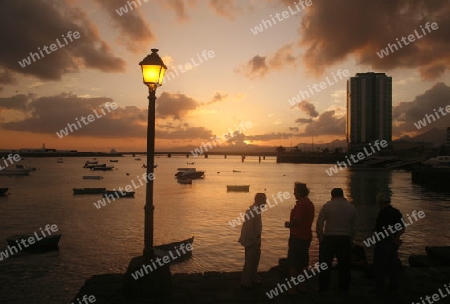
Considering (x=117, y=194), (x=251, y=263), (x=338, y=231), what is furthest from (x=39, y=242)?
(x=117, y=194)

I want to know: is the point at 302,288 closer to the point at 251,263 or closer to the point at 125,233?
the point at 251,263

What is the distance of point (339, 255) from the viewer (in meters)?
8.19

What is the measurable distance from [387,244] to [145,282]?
17.7 ft

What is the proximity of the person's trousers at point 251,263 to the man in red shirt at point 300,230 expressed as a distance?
802 mm

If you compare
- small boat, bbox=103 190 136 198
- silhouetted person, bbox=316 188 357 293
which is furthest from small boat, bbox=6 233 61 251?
small boat, bbox=103 190 136 198

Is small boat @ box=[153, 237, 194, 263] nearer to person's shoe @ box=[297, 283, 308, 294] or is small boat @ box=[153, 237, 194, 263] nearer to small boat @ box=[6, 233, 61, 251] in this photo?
small boat @ box=[6, 233, 61, 251]

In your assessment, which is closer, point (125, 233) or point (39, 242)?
point (39, 242)

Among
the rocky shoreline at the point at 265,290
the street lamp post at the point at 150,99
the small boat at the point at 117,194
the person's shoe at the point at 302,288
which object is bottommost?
the small boat at the point at 117,194

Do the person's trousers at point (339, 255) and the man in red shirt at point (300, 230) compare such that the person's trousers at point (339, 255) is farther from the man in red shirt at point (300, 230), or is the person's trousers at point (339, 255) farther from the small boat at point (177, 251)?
the small boat at point (177, 251)

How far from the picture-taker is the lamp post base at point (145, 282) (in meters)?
7.83

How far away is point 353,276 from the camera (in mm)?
9711

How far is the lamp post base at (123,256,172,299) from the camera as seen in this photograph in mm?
7827

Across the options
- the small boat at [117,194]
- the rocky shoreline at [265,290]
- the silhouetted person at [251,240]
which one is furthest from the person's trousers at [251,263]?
the small boat at [117,194]

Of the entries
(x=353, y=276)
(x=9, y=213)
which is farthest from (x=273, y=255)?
(x=9, y=213)
